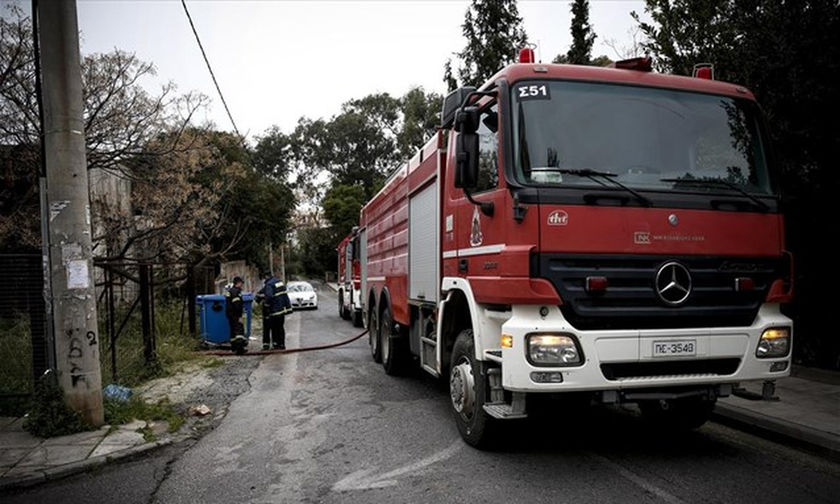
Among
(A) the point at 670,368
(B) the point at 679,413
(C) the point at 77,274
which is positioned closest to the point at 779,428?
(B) the point at 679,413

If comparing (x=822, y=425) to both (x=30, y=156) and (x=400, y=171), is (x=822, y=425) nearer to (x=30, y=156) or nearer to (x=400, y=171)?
(x=400, y=171)

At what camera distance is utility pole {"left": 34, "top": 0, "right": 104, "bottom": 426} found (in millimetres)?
5594

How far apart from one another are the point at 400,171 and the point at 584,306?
181 inches

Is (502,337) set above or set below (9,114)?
below

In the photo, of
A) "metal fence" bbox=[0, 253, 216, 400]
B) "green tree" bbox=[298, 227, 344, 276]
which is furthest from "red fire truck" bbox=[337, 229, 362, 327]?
"green tree" bbox=[298, 227, 344, 276]

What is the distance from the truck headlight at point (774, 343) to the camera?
448 cm

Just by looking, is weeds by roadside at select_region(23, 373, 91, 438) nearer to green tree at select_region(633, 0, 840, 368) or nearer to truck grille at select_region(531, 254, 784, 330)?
truck grille at select_region(531, 254, 784, 330)

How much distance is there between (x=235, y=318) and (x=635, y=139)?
920 cm

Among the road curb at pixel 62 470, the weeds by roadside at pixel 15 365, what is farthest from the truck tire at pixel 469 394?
the weeds by roadside at pixel 15 365

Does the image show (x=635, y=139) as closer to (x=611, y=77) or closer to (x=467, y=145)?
(x=611, y=77)

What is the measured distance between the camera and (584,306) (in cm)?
416

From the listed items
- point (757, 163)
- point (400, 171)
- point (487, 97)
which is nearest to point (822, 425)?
point (757, 163)

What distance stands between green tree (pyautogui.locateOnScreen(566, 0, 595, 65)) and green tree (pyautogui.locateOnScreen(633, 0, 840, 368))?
8.18 meters

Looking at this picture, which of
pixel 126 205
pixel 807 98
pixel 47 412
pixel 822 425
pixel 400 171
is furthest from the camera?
pixel 126 205
